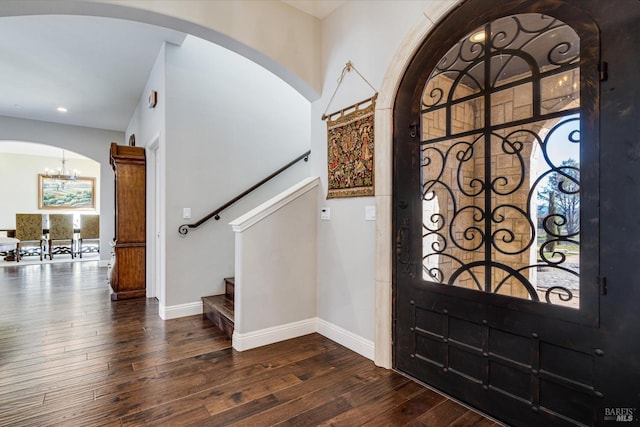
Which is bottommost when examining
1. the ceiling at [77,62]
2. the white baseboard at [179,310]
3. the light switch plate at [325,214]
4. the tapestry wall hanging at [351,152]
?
the white baseboard at [179,310]

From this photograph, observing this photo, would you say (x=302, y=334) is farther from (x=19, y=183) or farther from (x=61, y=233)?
(x=19, y=183)

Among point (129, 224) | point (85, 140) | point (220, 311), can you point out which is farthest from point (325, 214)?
point (85, 140)

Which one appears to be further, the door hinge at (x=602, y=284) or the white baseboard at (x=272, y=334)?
the white baseboard at (x=272, y=334)

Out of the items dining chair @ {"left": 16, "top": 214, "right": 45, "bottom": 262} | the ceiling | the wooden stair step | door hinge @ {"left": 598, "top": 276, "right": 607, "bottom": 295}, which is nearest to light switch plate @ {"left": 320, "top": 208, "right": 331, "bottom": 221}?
the wooden stair step

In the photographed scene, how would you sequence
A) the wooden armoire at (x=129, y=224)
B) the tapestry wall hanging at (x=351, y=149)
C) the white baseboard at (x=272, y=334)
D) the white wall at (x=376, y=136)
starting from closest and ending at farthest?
the white wall at (x=376, y=136), the tapestry wall hanging at (x=351, y=149), the white baseboard at (x=272, y=334), the wooden armoire at (x=129, y=224)

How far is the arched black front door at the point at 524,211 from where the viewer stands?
1.32 metres

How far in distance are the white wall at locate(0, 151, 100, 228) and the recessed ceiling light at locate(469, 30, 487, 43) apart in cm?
1178

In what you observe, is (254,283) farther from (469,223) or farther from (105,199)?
(105,199)

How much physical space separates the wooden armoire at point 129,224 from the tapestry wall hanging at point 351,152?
2.93m

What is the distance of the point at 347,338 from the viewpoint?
265 centimetres

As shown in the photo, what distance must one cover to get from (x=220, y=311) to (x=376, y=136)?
2.18 m

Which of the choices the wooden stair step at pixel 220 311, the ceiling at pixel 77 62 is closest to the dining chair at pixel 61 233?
the ceiling at pixel 77 62

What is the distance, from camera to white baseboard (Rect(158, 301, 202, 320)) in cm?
338

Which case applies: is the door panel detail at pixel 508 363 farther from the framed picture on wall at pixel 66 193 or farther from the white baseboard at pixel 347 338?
the framed picture on wall at pixel 66 193
